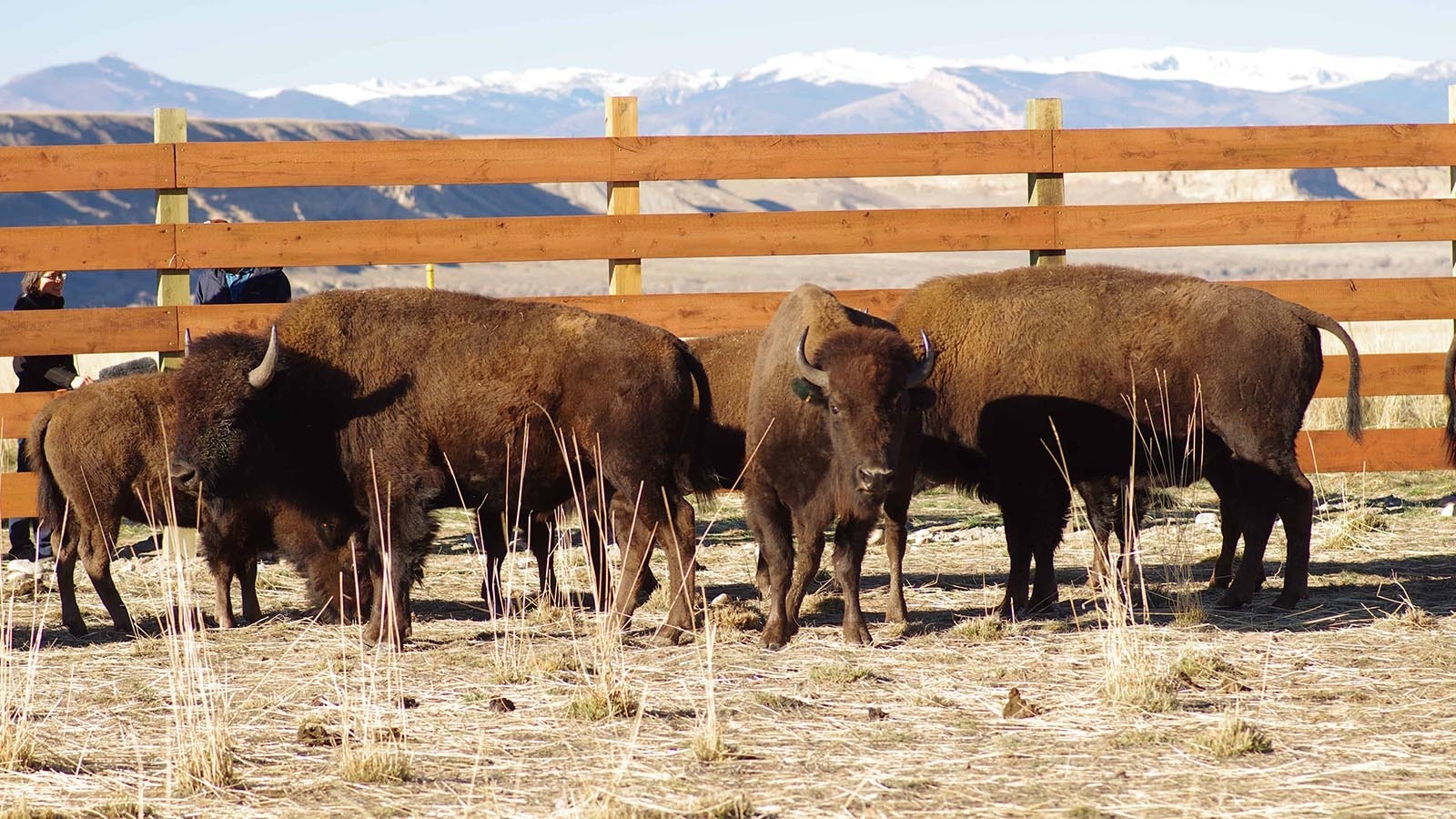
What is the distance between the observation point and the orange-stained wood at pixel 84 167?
1009 centimetres

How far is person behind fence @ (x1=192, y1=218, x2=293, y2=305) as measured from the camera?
435 inches

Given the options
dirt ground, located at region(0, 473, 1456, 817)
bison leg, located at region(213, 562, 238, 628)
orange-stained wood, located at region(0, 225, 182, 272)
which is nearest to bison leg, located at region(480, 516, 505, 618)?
dirt ground, located at region(0, 473, 1456, 817)

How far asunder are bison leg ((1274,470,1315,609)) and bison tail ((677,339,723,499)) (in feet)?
10.4

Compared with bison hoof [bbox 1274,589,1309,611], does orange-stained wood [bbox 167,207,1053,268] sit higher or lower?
higher

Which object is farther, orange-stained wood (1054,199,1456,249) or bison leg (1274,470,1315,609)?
orange-stained wood (1054,199,1456,249)

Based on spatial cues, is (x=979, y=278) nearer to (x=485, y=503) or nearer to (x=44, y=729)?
(x=485, y=503)

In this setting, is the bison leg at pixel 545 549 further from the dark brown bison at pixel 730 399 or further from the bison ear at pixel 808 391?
the bison ear at pixel 808 391

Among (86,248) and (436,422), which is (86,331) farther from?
(436,422)

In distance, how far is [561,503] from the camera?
840cm

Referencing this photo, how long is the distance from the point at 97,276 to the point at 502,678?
287 ft

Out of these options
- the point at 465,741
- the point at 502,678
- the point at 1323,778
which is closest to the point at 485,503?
the point at 502,678

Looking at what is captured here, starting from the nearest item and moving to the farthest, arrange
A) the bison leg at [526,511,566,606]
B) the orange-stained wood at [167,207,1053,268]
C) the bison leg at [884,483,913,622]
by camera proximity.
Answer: the bison leg at [884,483,913,622], the bison leg at [526,511,566,606], the orange-stained wood at [167,207,1053,268]

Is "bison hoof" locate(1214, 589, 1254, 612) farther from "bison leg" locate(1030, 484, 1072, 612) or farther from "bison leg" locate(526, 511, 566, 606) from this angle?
"bison leg" locate(526, 511, 566, 606)

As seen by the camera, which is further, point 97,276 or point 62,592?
point 97,276
